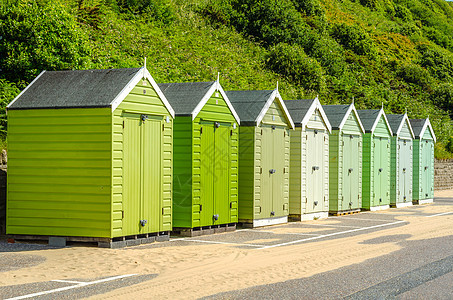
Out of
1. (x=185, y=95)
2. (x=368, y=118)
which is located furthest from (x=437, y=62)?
(x=185, y=95)

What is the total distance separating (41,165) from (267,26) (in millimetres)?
28857

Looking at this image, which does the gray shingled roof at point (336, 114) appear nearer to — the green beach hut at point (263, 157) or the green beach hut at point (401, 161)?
the green beach hut at point (263, 157)

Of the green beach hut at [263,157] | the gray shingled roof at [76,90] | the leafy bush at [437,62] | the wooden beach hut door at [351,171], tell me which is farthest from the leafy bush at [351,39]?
the gray shingled roof at [76,90]

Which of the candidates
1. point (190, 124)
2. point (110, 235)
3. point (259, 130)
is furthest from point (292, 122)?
point (110, 235)

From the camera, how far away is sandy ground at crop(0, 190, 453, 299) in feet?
28.5

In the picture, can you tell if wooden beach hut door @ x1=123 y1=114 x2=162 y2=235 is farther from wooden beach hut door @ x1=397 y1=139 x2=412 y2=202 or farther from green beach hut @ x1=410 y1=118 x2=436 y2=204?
green beach hut @ x1=410 y1=118 x2=436 y2=204

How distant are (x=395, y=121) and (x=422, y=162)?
110 inches

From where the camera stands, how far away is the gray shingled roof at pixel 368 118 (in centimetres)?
2316

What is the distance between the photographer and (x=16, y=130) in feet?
41.4

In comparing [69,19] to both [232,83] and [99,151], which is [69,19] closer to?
[99,151]

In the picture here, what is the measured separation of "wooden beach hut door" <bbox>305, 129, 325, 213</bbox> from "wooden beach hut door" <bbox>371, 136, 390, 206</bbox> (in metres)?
4.24

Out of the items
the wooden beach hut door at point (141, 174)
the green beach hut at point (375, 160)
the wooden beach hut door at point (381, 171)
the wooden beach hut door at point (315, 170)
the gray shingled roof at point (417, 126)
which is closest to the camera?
the wooden beach hut door at point (141, 174)

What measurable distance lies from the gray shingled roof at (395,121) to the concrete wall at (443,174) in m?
11.1

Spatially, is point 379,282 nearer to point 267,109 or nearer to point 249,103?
point 267,109
